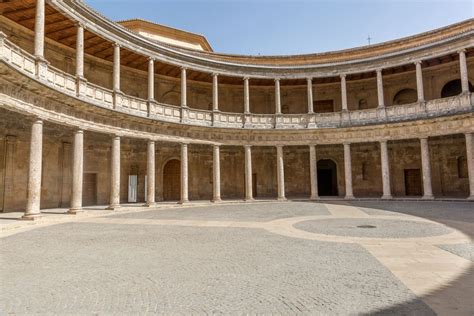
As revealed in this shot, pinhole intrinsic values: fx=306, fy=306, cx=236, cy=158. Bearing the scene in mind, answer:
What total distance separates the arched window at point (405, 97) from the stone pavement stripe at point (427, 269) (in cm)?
2030

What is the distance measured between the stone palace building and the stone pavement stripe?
1241 cm

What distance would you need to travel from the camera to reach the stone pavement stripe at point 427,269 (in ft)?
13.2

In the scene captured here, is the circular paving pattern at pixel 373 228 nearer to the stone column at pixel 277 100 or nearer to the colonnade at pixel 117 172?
the colonnade at pixel 117 172

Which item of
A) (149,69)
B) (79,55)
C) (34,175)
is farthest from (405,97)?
(34,175)

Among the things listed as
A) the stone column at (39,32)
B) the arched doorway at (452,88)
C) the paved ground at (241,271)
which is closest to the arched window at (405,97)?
the arched doorway at (452,88)

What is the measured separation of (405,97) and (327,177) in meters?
8.91

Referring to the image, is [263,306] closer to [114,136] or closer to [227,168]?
[114,136]

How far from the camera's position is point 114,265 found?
5973mm

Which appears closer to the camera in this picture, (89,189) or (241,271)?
(241,271)

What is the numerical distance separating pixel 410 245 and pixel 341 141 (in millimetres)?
15924

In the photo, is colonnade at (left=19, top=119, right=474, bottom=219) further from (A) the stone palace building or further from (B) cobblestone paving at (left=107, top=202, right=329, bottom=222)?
(B) cobblestone paving at (left=107, top=202, right=329, bottom=222)

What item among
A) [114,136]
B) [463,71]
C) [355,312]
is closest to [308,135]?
[463,71]

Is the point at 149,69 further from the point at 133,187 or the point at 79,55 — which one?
the point at 133,187

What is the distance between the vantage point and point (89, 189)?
20.2 meters
